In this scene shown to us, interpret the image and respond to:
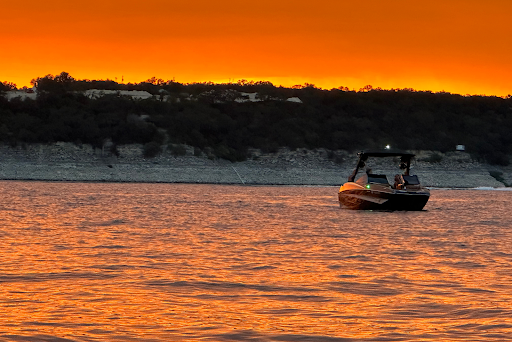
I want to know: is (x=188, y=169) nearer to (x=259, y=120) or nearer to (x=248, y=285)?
(x=259, y=120)

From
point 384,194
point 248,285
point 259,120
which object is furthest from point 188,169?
point 248,285

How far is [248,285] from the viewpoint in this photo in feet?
54.9

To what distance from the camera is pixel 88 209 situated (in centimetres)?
4462

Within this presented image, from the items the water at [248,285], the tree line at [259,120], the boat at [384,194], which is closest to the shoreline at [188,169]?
the tree line at [259,120]

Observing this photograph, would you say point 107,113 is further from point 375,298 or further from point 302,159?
point 375,298

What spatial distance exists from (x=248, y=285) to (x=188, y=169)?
111 metres

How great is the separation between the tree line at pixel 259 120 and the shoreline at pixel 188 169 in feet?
10.8

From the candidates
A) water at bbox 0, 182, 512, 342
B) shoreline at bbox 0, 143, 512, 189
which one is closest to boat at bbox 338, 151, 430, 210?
water at bbox 0, 182, 512, 342

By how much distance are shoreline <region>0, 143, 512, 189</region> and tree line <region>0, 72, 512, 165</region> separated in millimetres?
3279

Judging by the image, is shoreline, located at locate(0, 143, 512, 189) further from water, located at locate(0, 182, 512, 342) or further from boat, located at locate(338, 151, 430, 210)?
water, located at locate(0, 182, 512, 342)

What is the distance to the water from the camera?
12.7 metres

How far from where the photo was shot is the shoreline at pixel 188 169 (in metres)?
120

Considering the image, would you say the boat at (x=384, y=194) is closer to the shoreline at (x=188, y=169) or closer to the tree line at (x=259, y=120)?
the shoreline at (x=188, y=169)

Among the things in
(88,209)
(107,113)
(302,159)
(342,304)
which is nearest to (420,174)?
(302,159)
